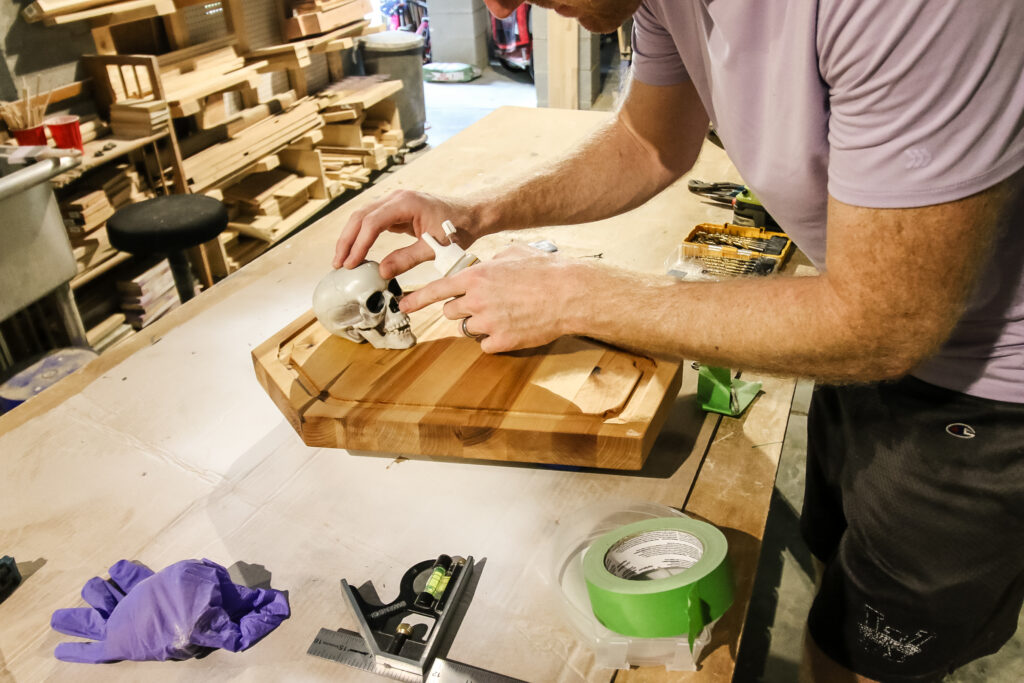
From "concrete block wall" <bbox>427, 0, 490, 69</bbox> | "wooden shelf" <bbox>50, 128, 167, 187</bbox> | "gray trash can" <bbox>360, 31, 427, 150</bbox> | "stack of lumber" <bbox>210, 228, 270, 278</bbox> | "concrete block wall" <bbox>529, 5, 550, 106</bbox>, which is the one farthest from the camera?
"concrete block wall" <bbox>427, 0, 490, 69</bbox>

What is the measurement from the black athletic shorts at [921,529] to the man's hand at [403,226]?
2.74 ft

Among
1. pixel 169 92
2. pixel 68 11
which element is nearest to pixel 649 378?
pixel 68 11

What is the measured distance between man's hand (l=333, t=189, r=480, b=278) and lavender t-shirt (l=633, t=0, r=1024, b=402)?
611 mm

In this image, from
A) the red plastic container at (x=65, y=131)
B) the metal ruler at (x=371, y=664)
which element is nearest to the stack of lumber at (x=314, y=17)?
the red plastic container at (x=65, y=131)

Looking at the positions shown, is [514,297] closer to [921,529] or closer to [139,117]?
[921,529]

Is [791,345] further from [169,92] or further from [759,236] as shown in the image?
[169,92]

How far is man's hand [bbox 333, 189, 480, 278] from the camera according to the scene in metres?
1.53

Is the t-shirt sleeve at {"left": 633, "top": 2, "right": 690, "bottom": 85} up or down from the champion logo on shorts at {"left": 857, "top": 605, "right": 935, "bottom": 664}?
up

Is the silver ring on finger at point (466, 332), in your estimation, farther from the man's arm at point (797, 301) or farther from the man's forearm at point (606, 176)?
the man's forearm at point (606, 176)

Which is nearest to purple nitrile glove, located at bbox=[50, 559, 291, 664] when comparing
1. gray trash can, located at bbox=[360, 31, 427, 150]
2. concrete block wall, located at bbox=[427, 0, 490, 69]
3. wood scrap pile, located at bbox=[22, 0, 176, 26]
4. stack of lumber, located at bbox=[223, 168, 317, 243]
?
wood scrap pile, located at bbox=[22, 0, 176, 26]

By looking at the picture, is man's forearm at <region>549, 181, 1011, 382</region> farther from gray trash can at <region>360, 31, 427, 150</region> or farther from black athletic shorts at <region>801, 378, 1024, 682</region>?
gray trash can at <region>360, 31, 427, 150</region>

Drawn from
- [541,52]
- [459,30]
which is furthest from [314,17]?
[459,30]

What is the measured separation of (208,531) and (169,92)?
10.7 feet

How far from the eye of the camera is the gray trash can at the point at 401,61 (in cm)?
569
